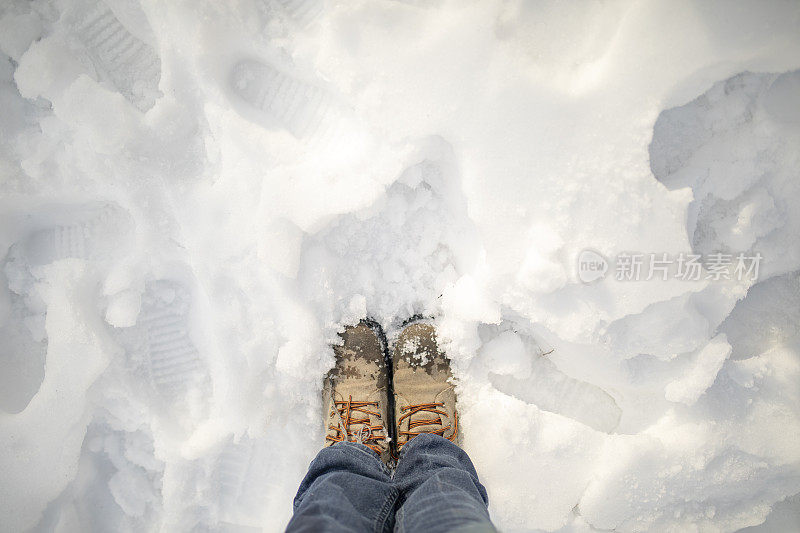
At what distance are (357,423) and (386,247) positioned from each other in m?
0.50

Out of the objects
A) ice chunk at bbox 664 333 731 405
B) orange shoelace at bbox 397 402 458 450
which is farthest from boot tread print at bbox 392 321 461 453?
ice chunk at bbox 664 333 731 405

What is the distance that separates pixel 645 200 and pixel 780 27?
1.54 feet

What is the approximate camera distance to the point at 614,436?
1173mm

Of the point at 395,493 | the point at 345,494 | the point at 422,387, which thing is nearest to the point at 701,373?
the point at 422,387

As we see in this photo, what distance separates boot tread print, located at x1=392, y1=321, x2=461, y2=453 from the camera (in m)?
1.23

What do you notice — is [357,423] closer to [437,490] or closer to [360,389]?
[360,389]

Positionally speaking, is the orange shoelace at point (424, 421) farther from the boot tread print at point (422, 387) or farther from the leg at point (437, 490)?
the leg at point (437, 490)

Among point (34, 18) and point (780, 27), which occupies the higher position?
point (34, 18)

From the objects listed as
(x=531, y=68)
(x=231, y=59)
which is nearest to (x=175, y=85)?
(x=231, y=59)

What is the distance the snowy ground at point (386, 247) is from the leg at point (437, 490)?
0.65ft

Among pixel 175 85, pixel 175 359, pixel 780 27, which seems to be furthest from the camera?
pixel 175 359

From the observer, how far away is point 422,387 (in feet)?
4.11

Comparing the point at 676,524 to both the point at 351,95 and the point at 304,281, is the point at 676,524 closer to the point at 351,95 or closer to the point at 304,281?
the point at 304,281

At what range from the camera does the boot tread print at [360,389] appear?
1228 mm
